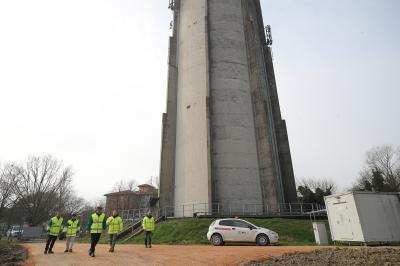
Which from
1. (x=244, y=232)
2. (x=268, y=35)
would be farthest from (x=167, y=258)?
(x=268, y=35)

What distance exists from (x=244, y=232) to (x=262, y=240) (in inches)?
36.5

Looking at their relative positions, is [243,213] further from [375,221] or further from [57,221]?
[57,221]

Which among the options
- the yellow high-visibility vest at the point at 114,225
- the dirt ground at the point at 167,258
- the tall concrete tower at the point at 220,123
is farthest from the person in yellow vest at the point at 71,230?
the tall concrete tower at the point at 220,123

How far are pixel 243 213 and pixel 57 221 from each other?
1487cm

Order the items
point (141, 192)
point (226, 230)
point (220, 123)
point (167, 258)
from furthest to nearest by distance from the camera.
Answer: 1. point (141, 192)
2. point (220, 123)
3. point (226, 230)
4. point (167, 258)

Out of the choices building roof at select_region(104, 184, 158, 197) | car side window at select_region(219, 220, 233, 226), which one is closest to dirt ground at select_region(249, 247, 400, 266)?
car side window at select_region(219, 220, 233, 226)

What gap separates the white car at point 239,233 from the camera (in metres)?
14.6

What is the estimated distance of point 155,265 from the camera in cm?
799

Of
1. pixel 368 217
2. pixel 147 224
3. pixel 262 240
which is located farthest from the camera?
pixel 262 240

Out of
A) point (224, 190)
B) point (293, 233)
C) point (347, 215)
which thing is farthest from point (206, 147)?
point (347, 215)

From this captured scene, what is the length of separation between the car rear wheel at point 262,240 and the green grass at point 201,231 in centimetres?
297

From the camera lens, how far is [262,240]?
14.5 metres

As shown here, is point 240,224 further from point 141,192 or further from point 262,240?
point 141,192

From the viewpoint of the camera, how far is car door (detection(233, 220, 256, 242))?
14.6m
